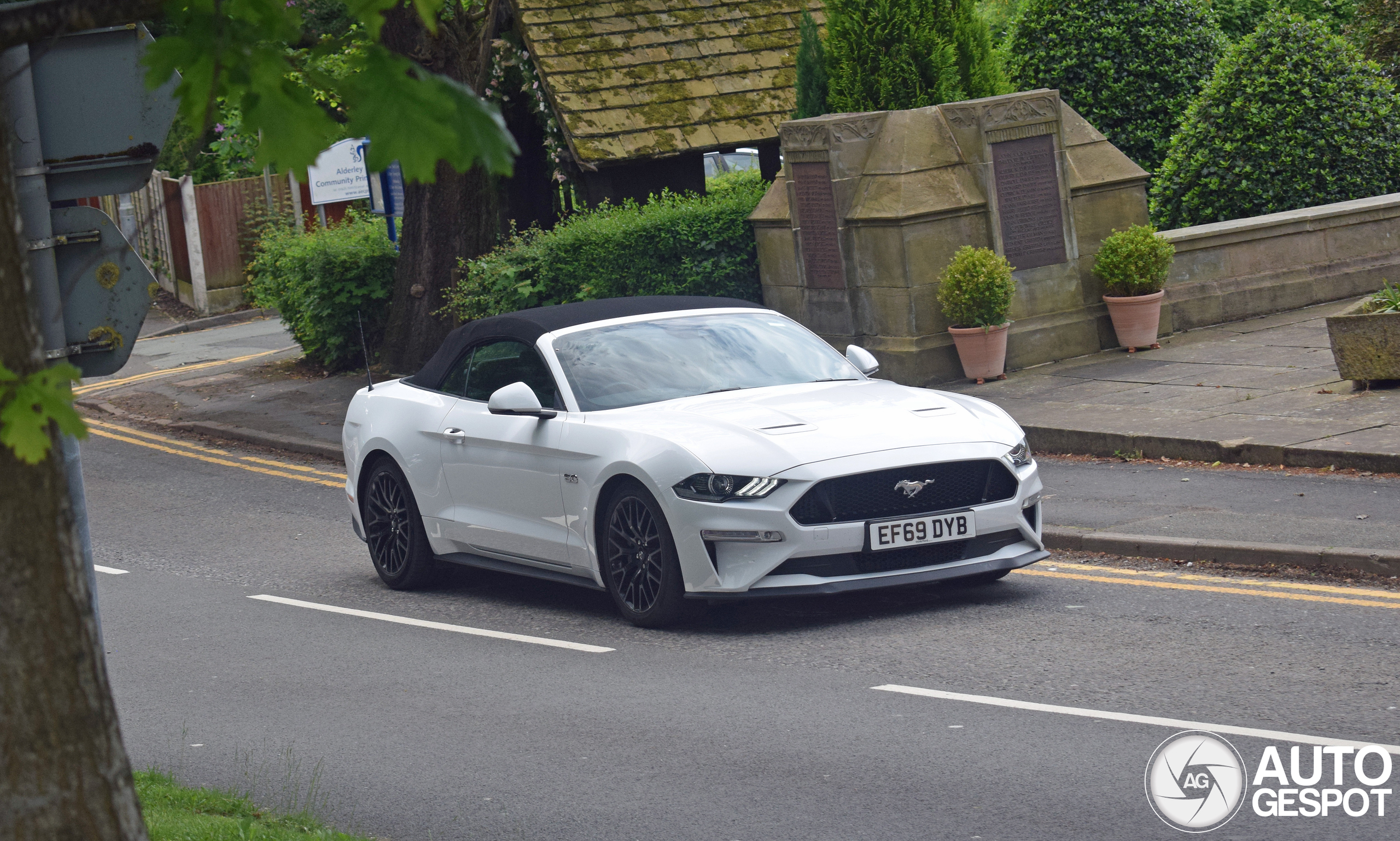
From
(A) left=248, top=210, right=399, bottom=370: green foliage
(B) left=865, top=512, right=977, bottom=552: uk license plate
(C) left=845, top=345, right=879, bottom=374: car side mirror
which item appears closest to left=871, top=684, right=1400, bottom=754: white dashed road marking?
(B) left=865, top=512, right=977, bottom=552: uk license plate

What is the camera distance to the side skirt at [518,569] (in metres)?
8.91

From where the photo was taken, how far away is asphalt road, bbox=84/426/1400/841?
568 centimetres

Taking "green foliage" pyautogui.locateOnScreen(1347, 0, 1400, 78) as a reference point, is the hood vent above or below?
below

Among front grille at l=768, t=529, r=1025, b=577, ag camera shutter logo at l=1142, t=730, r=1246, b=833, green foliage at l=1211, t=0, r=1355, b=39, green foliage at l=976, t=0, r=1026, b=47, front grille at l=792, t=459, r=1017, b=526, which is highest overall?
green foliage at l=976, t=0, r=1026, b=47

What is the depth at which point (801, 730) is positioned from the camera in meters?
6.57

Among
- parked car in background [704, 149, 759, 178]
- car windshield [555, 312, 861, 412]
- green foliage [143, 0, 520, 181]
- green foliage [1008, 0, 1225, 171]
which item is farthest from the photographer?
parked car in background [704, 149, 759, 178]

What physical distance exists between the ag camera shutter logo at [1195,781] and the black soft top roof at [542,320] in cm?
456

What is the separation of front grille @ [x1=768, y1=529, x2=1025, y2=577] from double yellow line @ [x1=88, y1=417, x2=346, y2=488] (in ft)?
25.6

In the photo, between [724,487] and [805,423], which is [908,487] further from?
[724,487]

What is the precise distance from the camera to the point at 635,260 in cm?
1791

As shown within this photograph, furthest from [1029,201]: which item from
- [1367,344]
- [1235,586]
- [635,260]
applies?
[1235,586]

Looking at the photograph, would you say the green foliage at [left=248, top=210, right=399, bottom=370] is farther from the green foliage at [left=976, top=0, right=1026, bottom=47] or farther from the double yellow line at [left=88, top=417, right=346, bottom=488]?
the green foliage at [left=976, top=0, right=1026, bottom=47]

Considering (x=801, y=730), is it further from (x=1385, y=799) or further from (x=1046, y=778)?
(x=1385, y=799)

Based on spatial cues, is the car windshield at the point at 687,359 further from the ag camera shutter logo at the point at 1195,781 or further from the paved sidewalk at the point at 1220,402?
the ag camera shutter logo at the point at 1195,781
